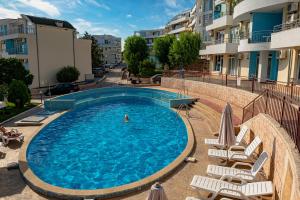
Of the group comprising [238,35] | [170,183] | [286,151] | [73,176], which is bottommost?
[73,176]

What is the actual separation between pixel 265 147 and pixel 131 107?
689 inches

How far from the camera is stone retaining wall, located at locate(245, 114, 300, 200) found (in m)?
5.52

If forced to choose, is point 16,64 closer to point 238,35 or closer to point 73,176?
point 73,176

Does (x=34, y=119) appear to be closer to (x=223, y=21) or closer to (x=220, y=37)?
(x=223, y=21)

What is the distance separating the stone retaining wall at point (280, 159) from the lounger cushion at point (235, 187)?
1.30 ft

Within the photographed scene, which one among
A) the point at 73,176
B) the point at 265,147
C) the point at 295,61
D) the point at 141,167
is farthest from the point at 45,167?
the point at 295,61

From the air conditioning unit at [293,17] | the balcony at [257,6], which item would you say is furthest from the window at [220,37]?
the air conditioning unit at [293,17]

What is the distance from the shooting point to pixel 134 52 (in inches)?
1859

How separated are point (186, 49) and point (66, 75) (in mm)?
20318

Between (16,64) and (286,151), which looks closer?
(286,151)

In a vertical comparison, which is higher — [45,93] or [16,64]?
[16,64]

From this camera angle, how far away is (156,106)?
26203mm

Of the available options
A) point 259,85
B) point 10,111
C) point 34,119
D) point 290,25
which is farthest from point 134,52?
point 34,119

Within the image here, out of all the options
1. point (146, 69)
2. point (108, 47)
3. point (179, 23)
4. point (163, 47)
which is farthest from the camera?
point (108, 47)
